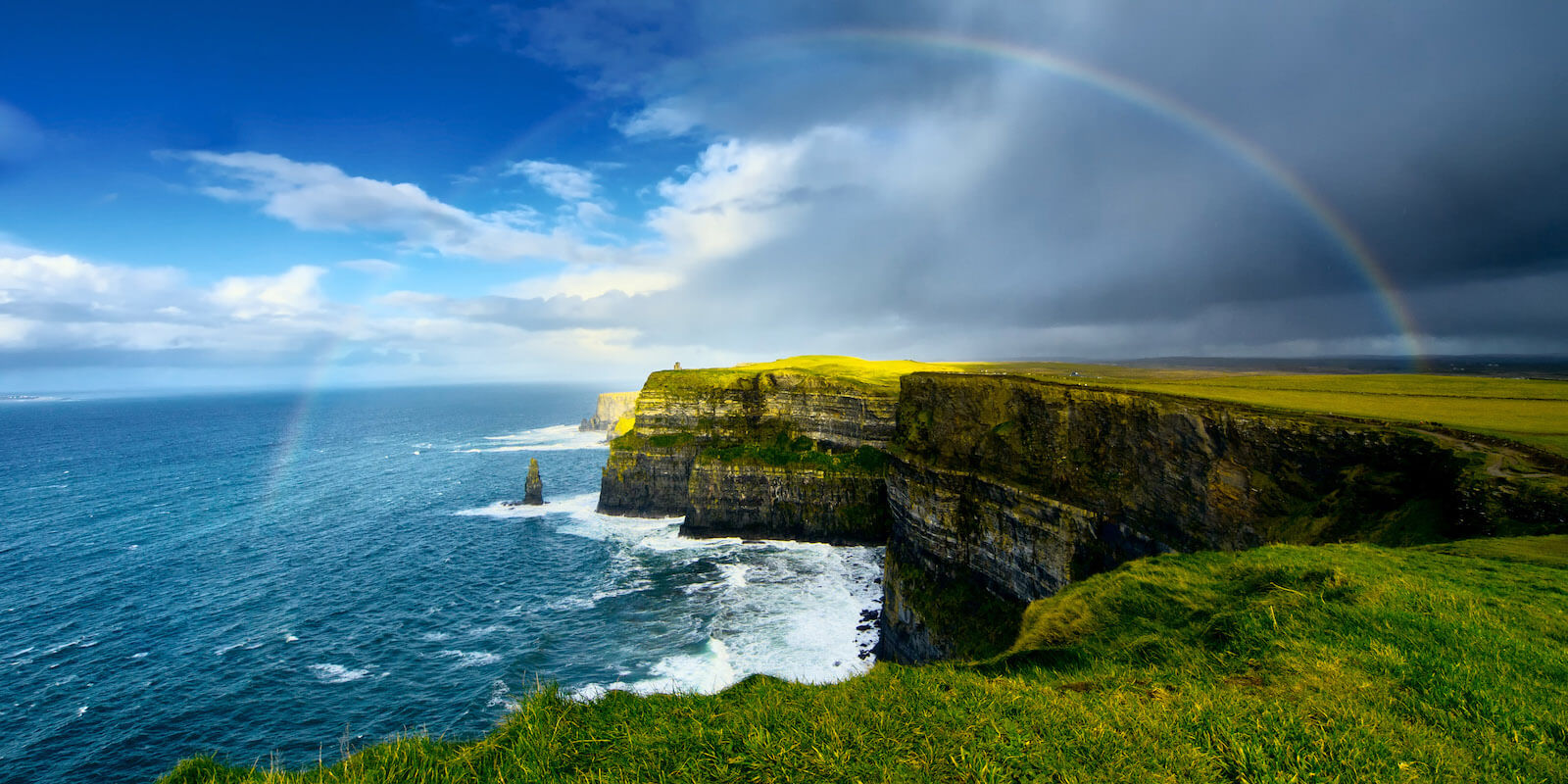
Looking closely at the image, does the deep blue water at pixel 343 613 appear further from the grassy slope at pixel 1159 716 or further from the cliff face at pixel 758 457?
the grassy slope at pixel 1159 716

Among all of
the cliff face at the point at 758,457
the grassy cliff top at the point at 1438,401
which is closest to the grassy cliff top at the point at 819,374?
the cliff face at the point at 758,457

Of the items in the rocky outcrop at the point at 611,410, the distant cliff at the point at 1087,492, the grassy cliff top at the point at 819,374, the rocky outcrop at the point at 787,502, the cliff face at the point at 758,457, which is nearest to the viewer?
the distant cliff at the point at 1087,492

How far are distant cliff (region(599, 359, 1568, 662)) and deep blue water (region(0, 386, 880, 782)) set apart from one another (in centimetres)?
577

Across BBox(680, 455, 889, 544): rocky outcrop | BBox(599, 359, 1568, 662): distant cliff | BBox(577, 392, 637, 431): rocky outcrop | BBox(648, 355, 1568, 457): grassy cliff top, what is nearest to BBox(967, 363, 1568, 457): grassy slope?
BBox(648, 355, 1568, 457): grassy cliff top

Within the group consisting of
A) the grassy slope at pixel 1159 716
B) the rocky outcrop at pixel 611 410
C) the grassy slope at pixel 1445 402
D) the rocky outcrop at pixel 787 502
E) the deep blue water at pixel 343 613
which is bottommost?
the deep blue water at pixel 343 613

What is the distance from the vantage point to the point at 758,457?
2215 inches

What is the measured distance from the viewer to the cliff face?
53.0 meters

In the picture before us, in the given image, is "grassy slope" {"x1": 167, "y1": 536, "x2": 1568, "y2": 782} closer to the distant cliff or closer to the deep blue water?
the deep blue water

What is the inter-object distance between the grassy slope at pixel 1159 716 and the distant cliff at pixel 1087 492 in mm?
11421

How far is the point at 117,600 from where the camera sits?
39.5 m

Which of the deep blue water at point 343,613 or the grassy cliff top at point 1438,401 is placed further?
the deep blue water at point 343,613

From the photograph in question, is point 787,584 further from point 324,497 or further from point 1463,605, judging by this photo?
point 324,497

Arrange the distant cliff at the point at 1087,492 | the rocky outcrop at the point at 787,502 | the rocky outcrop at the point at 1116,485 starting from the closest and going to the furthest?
the distant cliff at the point at 1087,492, the rocky outcrop at the point at 1116,485, the rocky outcrop at the point at 787,502

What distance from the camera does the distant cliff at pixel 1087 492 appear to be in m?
19.0
